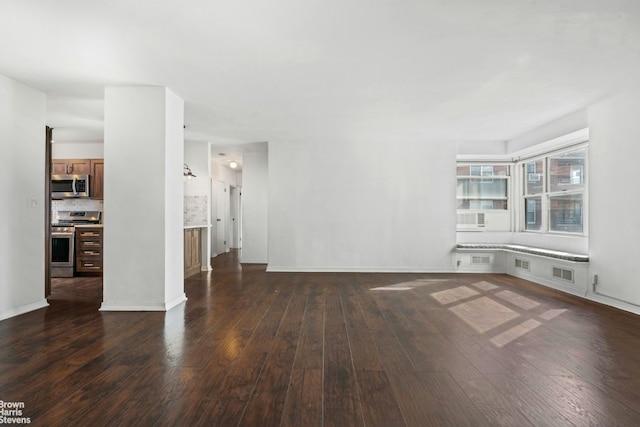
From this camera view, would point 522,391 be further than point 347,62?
No

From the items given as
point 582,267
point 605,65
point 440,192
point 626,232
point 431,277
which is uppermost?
point 605,65

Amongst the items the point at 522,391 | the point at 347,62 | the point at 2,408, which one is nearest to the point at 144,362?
the point at 2,408

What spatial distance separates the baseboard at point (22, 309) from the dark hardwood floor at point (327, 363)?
0.14 m

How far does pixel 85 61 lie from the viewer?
141 inches

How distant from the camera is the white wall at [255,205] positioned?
8750 mm

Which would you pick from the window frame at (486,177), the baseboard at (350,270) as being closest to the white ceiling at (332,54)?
the window frame at (486,177)

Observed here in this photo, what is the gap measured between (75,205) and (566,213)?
29.5 ft

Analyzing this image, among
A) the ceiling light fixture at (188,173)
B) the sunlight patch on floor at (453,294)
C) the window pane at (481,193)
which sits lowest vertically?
the sunlight patch on floor at (453,294)

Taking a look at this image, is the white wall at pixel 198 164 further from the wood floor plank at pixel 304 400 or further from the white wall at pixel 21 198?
the wood floor plank at pixel 304 400

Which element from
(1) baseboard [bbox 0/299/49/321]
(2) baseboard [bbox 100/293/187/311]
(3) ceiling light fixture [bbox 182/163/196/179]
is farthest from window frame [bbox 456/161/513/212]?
(1) baseboard [bbox 0/299/49/321]

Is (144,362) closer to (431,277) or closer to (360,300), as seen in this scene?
(360,300)

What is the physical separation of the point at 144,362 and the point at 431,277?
16.7 feet

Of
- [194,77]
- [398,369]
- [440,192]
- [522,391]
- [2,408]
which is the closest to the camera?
[2,408]

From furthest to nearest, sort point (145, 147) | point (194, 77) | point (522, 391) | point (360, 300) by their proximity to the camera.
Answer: point (360, 300) < point (145, 147) < point (194, 77) < point (522, 391)
